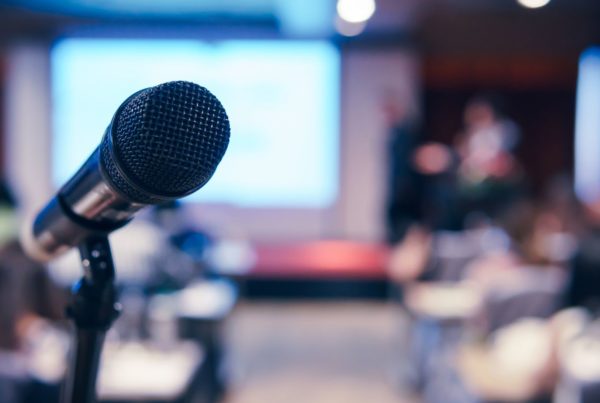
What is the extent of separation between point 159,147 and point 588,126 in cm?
961

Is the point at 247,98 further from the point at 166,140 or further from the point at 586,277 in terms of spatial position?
the point at 166,140

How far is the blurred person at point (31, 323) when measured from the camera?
7.97 feet

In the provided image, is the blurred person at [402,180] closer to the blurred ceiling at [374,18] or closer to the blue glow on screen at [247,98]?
the blue glow on screen at [247,98]

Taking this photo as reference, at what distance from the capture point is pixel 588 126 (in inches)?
362

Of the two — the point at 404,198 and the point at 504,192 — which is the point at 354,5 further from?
the point at 404,198

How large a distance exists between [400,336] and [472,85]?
4.87m

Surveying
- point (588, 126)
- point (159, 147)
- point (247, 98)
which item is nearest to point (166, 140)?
point (159, 147)

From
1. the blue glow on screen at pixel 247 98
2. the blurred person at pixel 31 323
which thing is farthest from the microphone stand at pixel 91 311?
the blue glow on screen at pixel 247 98

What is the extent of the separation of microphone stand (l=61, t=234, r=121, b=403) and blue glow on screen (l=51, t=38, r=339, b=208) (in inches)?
285

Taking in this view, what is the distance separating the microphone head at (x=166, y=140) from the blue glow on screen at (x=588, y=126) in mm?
9025

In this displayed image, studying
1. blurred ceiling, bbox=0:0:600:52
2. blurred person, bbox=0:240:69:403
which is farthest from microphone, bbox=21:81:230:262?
blurred ceiling, bbox=0:0:600:52

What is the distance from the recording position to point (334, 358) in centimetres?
478

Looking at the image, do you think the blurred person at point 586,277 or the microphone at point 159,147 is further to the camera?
the blurred person at point 586,277

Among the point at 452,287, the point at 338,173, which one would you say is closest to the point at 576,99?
the point at 338,173
